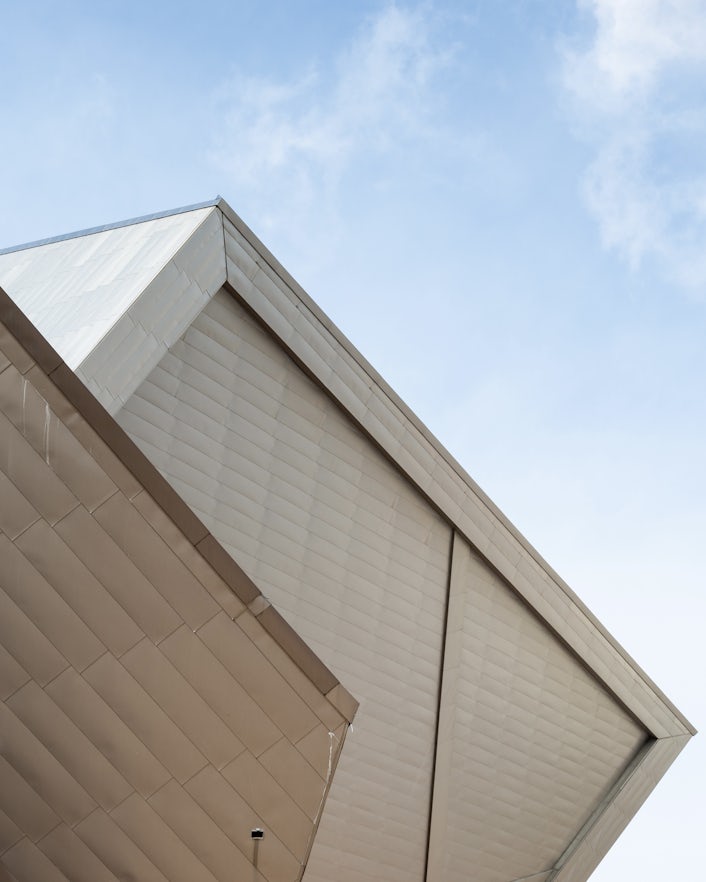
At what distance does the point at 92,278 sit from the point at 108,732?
367 inches

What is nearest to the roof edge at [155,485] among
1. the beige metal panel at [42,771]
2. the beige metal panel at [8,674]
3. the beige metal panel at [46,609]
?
the beige metal panel at [46,609]

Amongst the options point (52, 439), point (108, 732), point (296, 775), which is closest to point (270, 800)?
point (296, 775)

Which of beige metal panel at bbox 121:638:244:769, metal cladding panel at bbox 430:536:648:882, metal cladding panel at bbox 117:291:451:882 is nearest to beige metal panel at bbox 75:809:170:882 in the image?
beige metal panel at bbox 121:638:244:769

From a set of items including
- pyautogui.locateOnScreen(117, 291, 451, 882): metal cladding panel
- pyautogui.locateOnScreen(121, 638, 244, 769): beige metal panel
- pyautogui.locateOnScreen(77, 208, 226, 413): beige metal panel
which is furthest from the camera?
pyautogui.locateOnScreen(117, 291, 451, 882): metal cladding panel

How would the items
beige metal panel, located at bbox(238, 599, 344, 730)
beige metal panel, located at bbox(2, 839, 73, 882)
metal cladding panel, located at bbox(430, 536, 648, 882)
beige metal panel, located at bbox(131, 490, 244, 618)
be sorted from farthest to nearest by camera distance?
metal cladding panel, located at bbox(430, 536, 648, 882) < beige metal panel, located at bbox(238, 599, 344, 730) < beige metal panel, located at bbox(131, 490, 244, 618) < beige metal panel, located at bbox(2, 839, 73, 882)

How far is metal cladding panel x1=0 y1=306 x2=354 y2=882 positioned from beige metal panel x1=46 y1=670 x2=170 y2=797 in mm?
11

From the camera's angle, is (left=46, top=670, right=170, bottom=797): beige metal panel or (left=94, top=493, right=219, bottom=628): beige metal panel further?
(left=94, top=493, right=219, bottom=628): beige metal panel

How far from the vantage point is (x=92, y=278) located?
15.6 metres

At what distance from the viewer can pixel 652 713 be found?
21.4 m

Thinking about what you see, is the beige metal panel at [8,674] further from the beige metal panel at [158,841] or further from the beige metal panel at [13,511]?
the beige metal panel at [158,841]

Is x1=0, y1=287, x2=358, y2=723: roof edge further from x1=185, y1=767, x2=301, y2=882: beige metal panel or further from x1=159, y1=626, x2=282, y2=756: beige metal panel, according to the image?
x1=185, y1=767, x2=301, y2=882: beige metal panel

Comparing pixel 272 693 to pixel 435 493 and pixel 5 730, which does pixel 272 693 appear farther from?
pixel 435 493

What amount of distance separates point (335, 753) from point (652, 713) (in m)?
14.6

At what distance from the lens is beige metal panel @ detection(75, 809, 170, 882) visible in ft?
26.0
